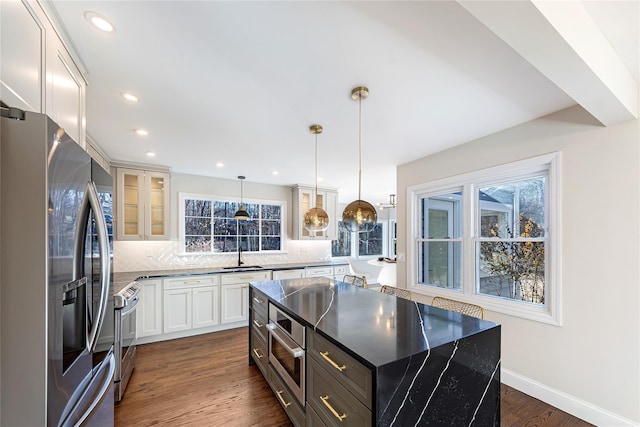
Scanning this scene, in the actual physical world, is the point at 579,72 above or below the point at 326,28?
below

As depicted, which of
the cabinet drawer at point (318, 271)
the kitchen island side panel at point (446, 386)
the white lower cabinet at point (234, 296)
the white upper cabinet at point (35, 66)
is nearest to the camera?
the white upper cabinet at point (35, 66)

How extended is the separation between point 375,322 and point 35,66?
83.5 inches

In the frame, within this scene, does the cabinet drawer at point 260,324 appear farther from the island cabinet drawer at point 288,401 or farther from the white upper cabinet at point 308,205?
the white upper cabinet at point 308,205

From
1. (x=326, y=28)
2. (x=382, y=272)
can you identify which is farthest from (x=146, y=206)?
(x=382, y=272)

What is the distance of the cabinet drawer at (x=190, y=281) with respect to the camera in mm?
3828

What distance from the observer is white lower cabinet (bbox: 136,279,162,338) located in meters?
3.65

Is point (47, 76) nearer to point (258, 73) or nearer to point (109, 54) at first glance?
point (109, 54)

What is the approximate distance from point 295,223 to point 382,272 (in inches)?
112

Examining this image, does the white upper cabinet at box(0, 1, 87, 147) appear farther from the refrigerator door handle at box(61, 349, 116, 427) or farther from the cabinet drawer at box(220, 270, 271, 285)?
the cabinet drawer at box(220, 270, 271, 285)

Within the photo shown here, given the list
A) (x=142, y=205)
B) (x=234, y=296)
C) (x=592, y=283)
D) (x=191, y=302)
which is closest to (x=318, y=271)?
(x=234, y=296)

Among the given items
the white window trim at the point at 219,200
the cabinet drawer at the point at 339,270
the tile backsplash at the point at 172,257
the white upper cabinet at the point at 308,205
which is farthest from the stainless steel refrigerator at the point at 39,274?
the cabinet drawer at the point at 339,270

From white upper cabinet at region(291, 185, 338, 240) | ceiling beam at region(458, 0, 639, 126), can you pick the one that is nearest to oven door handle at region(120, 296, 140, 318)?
white upper cabinet at region(291, 185, 338, 240)

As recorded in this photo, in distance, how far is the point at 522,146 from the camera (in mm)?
2564

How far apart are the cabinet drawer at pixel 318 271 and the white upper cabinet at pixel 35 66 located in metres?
3.94
